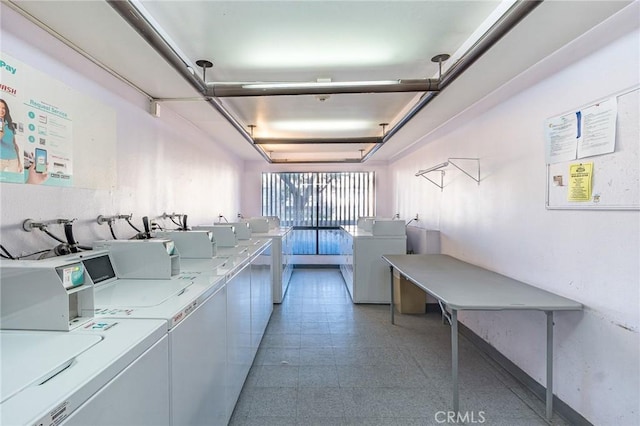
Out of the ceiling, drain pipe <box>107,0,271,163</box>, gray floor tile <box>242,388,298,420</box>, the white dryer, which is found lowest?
gray floor tile <box>242,388,298,420</box>

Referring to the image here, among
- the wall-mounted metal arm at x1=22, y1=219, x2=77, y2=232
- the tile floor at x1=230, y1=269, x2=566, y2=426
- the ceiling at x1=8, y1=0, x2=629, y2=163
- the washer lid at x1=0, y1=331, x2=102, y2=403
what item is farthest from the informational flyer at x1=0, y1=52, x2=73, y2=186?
the tile floor at x1=230, y1=269, x2=566, y2=426

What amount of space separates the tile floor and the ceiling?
2252 mm

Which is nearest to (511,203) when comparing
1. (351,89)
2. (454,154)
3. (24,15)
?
(454,154)

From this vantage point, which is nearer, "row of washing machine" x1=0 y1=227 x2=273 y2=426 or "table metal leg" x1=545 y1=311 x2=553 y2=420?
"row of washing machine" x1=0 y1=227 x2=273 y2=426

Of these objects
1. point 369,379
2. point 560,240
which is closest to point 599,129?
point 560,240

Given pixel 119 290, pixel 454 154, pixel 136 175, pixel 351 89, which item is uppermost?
pixel 351 89

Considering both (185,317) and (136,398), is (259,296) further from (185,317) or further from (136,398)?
(136,398)

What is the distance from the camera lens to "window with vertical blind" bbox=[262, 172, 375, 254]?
20.6ft

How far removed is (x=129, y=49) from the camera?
1.73 m

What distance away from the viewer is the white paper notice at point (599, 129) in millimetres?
1566

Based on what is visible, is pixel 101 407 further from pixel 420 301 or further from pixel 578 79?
pixel 420 301

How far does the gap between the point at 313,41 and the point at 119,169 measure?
1.65 metres

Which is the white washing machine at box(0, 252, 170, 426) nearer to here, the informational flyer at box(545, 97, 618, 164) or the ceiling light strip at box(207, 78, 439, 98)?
the ceiling light strip at box(207, 78, 439, 98)

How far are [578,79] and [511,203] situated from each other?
956 millimetres
